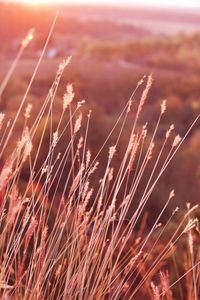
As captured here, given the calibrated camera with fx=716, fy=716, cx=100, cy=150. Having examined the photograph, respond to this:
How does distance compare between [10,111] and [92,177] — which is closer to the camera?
[92,177]

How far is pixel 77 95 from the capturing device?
11547mm

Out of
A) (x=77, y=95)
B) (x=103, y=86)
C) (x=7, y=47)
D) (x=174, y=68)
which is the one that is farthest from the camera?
(x=7, y=47)

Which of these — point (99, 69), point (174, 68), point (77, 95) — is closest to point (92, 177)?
point (77, 95)

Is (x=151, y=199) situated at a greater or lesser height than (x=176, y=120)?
lesser

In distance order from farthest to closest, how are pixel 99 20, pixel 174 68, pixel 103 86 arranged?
pixel 99 20, pixel 174 68, pixel 103 86

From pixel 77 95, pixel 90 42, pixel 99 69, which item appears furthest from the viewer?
pixel 90 42

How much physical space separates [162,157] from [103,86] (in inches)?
261

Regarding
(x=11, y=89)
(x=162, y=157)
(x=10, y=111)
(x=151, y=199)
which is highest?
(x=11, y=89)

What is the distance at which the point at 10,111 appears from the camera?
863 centimetres

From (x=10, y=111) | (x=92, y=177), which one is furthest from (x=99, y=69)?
(x=92, y=177)

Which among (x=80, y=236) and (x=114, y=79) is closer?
(x=80, y=236)

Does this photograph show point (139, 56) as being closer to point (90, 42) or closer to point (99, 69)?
point (90, 42)

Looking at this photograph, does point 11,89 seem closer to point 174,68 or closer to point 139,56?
point 174,68

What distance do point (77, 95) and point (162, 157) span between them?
16.7ft
